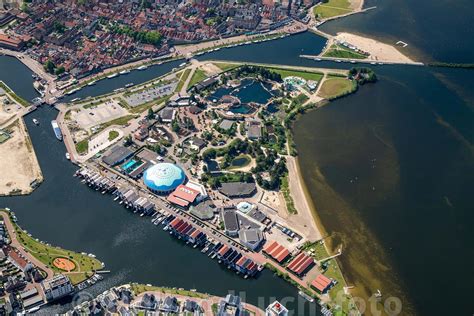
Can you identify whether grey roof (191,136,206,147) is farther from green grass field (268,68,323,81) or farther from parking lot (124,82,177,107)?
green grass field (268,68,323,81)

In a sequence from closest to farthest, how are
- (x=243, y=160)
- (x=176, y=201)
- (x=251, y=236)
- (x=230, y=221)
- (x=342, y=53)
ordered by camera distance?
1. (x=251, y=236)
2. (x=230, y=221)
3. (x=176, y=201)
4. (x=243, y=160)
5. (x=342, y=53)

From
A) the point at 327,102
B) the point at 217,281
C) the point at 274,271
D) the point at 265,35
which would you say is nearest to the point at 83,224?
the point at 217,281

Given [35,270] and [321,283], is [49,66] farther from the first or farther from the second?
[321,283]

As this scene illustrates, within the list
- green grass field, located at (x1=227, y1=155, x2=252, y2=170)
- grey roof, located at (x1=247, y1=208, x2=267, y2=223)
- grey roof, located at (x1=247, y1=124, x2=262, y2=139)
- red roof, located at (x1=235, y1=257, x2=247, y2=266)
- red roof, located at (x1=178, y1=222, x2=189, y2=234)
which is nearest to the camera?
red roof, located at (x1=235, y1=257, x2=247, y2=266)

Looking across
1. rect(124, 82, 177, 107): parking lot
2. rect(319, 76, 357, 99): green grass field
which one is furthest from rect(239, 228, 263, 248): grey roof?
rect(319, 76, 357, 99): green grass field

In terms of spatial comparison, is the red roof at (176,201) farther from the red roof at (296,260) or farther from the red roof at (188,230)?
the red roof at (296,260)

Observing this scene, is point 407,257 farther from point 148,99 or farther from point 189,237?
point 148,99

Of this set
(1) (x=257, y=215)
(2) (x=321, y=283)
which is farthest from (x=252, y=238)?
(2) (x=321, y=283)
